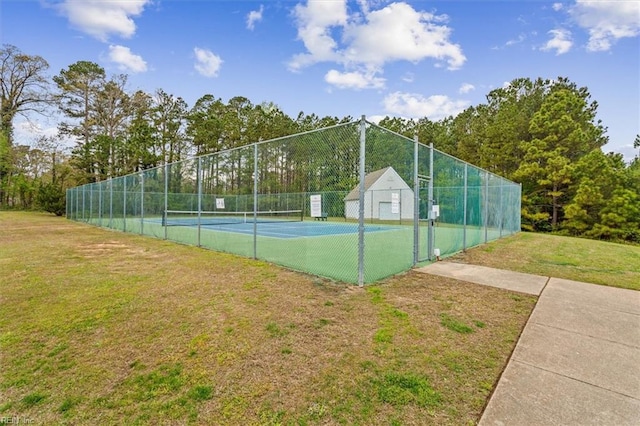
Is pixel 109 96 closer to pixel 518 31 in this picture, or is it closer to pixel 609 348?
pixel 518 31

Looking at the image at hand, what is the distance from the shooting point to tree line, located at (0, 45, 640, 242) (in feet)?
54.0

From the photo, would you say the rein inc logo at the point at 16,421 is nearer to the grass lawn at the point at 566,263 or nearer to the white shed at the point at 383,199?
the white shed at the point at 383,199

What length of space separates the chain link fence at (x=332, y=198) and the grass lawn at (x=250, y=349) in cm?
126

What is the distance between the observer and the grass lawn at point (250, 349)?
1.78 meters

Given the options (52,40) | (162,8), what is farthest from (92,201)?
(162,8)

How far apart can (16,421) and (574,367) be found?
11.6 feet

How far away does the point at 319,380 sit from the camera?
205 cm

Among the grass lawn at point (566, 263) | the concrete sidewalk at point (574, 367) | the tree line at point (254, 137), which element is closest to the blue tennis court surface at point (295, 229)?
the grass lawn at point (566, 263)

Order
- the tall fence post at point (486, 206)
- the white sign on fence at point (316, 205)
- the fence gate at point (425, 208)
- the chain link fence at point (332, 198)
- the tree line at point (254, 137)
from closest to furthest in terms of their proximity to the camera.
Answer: the white sign on fence at point (316, 205)
the chain link fence at point (332, 198)
the fence gate at point (425, 208)
the tall fence post at point (486, 206)
the tree line at point (254, 137)

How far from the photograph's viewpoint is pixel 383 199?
17484 mm

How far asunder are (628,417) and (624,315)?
2.19 metres

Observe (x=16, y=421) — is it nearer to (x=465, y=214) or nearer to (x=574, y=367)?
(x=574, y=367)

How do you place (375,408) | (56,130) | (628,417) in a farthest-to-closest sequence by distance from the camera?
(56,130) < (375,408) < (628,417)

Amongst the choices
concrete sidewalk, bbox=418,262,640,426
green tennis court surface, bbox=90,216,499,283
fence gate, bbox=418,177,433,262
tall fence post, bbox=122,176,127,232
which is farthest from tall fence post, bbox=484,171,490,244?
tall fence post, bbox=122,176,127,232
